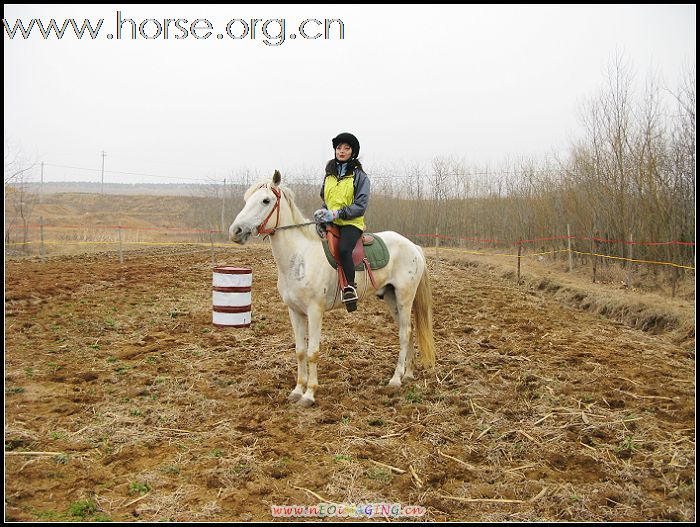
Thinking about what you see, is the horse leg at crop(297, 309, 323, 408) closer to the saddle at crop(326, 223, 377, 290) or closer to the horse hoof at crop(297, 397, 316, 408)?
the horse hoof at crop(297, 397, 316, 408)

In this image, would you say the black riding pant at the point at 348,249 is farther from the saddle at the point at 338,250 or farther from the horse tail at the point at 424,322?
the horse tail at the point at 424,322

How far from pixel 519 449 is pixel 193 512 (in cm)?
231

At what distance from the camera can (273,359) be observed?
5652 mm

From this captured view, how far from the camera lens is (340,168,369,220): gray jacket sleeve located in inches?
170

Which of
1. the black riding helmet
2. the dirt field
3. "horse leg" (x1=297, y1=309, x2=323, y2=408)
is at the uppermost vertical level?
the black riding helmet

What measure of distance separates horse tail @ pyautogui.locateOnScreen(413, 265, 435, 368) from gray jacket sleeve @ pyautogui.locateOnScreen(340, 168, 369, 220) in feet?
4.23

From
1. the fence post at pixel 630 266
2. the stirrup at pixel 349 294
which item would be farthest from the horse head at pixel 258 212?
the fence post at pixel 630 266

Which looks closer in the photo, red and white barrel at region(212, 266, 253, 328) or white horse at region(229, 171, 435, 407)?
white horse at region(229, 171, 435, 407)

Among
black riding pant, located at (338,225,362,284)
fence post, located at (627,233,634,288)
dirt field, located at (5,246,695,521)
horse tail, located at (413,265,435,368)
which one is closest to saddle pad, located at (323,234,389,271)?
black riding pant, located at (338,225,362,284)

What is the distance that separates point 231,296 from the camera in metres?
6.76

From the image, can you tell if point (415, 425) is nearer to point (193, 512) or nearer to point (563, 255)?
point (193, 512)

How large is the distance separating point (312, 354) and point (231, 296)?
9.01ft

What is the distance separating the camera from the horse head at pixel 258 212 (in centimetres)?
402

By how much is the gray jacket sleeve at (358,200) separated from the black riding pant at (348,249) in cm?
14
